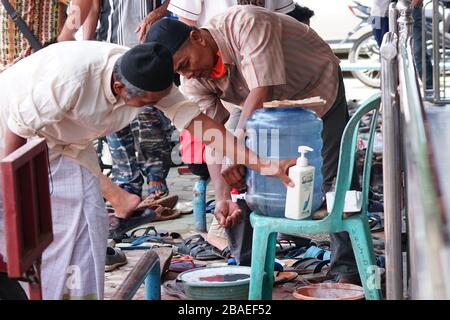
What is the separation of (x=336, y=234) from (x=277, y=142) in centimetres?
59

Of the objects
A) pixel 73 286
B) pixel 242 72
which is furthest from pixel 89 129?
pixel 242 72

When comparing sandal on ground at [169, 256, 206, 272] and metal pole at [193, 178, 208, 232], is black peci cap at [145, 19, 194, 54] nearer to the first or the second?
sandal on ground at [169, 256, 206, 272]

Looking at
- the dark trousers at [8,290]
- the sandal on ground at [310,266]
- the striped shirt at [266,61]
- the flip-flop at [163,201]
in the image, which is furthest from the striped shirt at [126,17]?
the dark trousers at [8,290]

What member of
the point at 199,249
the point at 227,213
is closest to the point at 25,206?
the point at 227,213

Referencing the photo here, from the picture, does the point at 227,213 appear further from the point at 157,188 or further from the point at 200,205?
the point at 157,188

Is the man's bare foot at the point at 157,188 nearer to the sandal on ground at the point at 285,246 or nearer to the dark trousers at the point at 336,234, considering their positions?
the sandal on ground at the point at 285,246

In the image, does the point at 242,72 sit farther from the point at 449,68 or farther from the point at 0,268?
the point at 449,68

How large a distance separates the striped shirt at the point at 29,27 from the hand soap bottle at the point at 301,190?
255cm

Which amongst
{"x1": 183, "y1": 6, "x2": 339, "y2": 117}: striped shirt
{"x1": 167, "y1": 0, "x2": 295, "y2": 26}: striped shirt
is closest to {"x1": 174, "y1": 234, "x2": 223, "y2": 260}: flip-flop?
{"x1": 183, "y1": 6, "x2": 339, "y2": 117}: striped shirt

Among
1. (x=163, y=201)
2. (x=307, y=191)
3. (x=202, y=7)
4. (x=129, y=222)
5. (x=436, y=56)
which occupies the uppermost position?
(x=202, y=7)

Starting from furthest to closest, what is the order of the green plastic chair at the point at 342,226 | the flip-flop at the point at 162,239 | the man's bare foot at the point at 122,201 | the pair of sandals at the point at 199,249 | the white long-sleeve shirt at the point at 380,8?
the white long-sleeve shirt at the point at 380,8 → the flip-flop at the point at 162,239 → the pair of sandals at the point at 199,249 → the green plastic chair at the point at 342,226 → the man's bare foot at the point at 122,201

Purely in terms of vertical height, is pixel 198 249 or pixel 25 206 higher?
pixel 25 206

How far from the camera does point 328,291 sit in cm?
485

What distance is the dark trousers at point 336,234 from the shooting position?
16.4 feet
